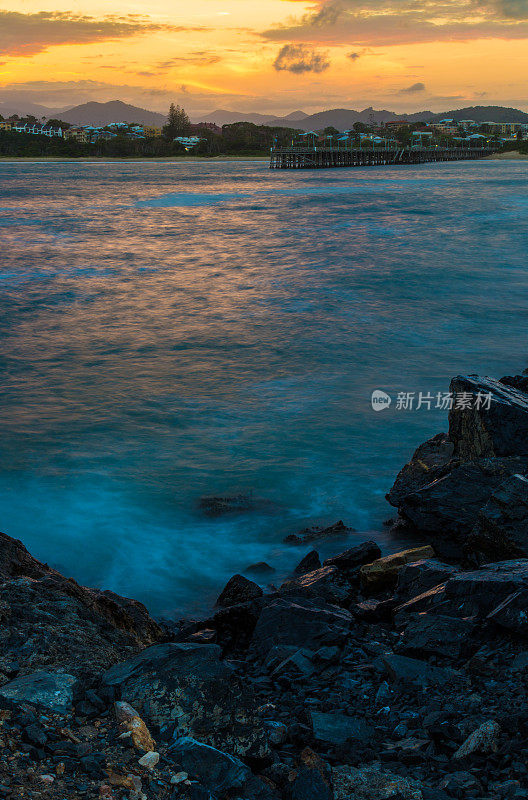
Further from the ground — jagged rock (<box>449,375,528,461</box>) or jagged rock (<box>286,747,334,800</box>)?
jagged rock (<box>449,375,528,461</box>)

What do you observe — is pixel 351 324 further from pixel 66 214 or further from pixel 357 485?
pixel 66 214

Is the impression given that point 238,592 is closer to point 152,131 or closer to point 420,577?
point 420,577

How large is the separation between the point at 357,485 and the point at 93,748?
5.06 metres

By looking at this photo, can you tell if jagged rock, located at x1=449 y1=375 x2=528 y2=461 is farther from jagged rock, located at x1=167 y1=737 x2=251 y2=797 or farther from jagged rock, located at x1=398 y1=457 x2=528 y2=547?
jagged rock, located at x1=167 y1=737 x2=251 y2=797

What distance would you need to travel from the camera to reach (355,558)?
539cm

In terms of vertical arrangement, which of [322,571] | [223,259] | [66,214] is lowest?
[322,571]

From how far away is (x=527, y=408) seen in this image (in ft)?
20.7

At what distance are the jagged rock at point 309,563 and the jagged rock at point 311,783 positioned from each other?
2703mm

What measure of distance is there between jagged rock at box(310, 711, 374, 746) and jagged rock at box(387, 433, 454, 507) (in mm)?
3030

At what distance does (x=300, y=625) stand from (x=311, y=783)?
125cm

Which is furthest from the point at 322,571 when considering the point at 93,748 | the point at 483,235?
the point at 483,235

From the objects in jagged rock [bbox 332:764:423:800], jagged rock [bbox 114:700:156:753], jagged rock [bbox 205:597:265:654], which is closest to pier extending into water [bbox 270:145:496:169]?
jagged rock [bbox 205:597:265:654]

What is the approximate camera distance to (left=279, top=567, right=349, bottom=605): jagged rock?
461 centimetres

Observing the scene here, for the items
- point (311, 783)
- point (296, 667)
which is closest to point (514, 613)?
point (296, 667)
